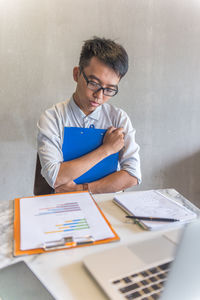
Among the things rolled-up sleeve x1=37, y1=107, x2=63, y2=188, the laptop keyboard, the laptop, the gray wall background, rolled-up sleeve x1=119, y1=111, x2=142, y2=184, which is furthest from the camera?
the gray wall background

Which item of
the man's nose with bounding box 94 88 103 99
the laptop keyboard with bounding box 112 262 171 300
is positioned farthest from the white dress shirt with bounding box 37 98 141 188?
Answer: the laptop keyboard with bounding box 112 262 171 300

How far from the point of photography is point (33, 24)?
182 centimetres

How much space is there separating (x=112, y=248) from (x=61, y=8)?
175cm

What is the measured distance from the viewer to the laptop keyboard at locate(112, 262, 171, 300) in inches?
19.4

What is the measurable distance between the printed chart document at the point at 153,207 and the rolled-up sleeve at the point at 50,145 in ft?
1.16

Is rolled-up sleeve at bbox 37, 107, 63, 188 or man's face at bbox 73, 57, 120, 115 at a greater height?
man's face at bbox 73, 57, 120, 115

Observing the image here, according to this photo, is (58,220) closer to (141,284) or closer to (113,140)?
(141,284)

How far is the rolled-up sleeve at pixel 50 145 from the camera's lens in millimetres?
1217

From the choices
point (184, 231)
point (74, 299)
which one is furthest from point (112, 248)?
point (184, 231)

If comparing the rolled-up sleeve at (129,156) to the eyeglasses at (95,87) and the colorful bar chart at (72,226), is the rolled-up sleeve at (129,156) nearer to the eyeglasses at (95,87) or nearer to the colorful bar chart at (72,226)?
the eyeglasses at (95,87)

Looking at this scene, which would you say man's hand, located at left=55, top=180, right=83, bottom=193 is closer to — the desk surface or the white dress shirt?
the white dress shirt

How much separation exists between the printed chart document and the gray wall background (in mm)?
1198

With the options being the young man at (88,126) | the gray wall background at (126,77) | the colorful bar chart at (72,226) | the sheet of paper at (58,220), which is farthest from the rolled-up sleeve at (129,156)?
the gray wall background at (126,77)

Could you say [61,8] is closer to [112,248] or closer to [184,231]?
[112,248]
